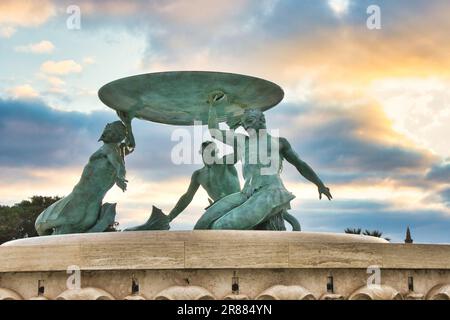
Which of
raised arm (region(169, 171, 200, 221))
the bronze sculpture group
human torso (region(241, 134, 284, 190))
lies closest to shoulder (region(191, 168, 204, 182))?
the bronze sculpture group

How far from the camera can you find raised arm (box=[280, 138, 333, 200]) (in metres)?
11.0

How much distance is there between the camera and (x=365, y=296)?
7816 millimetres

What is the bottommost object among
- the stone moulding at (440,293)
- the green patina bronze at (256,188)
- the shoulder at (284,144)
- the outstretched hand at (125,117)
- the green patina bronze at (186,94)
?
the stone moulding at (440,293)

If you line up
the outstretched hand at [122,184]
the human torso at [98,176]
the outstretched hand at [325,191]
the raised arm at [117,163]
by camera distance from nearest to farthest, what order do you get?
1. the outstretched hand at [325,191]
2. the human torso at [98,176]
3. the raised arm at [117,163]
4. the outstretched hand at [122,184]

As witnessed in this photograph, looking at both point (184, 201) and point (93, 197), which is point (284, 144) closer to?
point (184, 201)

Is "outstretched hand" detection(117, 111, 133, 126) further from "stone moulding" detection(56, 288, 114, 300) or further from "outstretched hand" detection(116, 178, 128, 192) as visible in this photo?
"stone moulding" detection(56, 288, 114, 300)

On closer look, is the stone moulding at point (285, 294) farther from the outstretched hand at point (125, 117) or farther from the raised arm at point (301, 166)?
the outstretched hand at point (125, 117)

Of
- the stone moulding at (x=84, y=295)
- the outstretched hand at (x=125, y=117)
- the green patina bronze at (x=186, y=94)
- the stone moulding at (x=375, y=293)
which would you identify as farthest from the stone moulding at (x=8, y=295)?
the outstretched hand at (x=125, y=117)

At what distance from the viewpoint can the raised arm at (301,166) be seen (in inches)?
432

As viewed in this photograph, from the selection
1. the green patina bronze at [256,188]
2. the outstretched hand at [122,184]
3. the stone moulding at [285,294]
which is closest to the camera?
the stone moulding at [285,294]

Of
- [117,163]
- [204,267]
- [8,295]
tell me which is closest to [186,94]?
[117,163]
